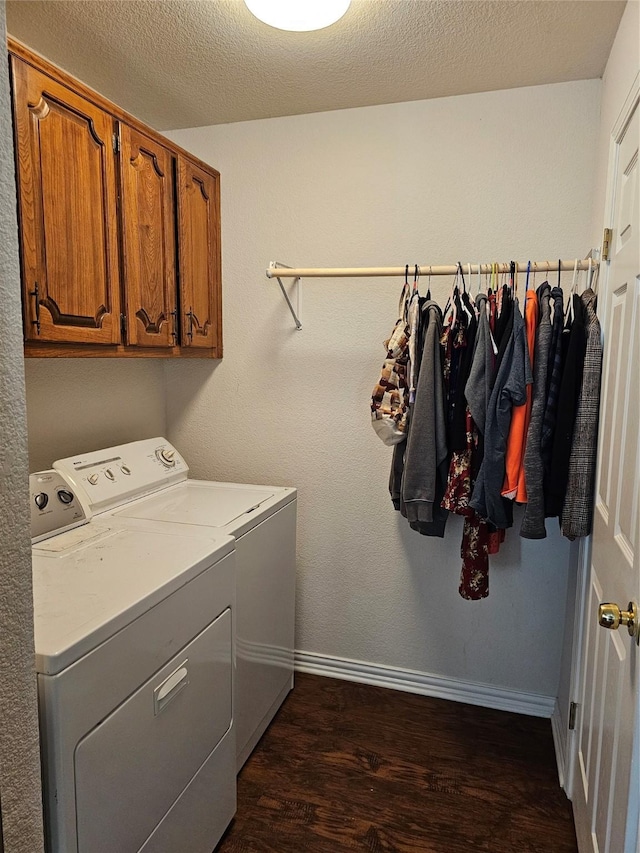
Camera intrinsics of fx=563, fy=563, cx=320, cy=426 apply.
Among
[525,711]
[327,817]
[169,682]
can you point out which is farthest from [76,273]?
[525,711]

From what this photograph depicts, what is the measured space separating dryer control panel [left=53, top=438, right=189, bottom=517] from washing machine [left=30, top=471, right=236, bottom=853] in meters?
0.09

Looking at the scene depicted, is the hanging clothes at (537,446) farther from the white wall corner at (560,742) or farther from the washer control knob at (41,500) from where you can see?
the washer control knob at (41,500)

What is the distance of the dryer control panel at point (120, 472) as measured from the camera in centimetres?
191

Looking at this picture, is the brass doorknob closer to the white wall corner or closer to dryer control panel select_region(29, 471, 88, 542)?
the white wall corner

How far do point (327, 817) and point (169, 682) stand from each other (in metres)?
0.86

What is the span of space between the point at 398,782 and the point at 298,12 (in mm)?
2434

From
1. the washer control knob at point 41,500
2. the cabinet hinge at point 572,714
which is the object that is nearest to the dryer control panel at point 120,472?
the washer control knob at point 41,500

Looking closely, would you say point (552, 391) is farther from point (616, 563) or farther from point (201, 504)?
point (201, 504)

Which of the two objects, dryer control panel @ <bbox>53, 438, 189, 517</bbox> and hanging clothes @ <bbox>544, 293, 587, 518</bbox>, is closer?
hanging clothes @ <bbox>544, 293, 587, 518</bbox>

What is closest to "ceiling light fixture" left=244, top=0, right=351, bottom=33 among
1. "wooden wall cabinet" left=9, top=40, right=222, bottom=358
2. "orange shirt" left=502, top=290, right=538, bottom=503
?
"wooden wall cabinet" left=9, top=40, right=222, bottom=358

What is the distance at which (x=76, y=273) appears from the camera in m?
1.67

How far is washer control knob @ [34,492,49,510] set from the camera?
168 cm

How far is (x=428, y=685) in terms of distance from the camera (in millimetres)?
2484

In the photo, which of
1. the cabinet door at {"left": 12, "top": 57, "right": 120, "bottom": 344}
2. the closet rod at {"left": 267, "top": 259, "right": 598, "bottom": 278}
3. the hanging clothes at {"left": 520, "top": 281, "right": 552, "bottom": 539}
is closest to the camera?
the cabinet door at {"left": 12, "top": 57, "right": 120, "bottom": 344}
